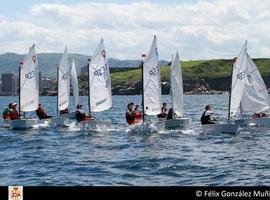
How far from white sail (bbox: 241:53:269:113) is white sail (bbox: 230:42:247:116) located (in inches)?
74.3

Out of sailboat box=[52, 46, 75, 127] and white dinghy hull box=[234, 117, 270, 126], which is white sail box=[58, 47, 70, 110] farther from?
white dinghy hull box=[234, 117, 270, 126]

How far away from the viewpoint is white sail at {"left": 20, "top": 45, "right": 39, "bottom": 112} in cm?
5228

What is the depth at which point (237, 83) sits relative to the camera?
47.7m

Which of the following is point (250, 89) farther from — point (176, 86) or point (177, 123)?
point (177, 123)

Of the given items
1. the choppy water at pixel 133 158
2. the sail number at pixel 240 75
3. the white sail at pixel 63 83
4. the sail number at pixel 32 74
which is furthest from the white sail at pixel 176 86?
the white sail at pixel 63 83

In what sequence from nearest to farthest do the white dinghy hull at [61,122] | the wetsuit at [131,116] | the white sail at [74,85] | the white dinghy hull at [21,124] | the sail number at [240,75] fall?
the wetsuit at [131,116], the sail number at [240,75], the white dinghy hull at [21,124], the white dinghy hull at [61,122], the white sail at [74,85]

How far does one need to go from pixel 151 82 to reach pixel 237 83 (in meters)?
7.95

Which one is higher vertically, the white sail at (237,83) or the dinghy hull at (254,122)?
the white sail at (237,83)

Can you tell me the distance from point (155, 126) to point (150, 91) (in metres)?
3.81

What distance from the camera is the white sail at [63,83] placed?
5856 cm

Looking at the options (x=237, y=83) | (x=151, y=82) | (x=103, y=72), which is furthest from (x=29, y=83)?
(x=237, y=83)

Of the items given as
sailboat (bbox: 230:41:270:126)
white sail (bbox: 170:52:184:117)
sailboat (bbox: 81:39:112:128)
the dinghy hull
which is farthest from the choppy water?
white sail (bbox: 170:52:184:117)

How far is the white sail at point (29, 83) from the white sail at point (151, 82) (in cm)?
1328

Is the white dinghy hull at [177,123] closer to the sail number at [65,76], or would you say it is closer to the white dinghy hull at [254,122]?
the white dinghy hull at [254,122]
